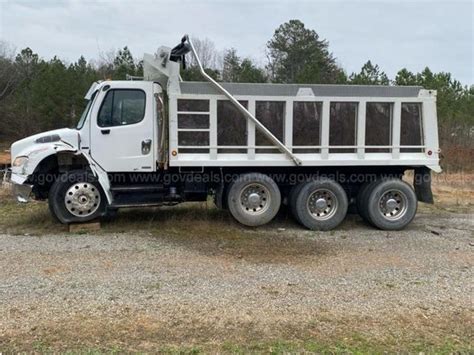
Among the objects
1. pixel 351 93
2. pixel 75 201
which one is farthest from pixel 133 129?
pixel 351 93

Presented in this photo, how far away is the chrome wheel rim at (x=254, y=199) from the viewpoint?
863 centimetres

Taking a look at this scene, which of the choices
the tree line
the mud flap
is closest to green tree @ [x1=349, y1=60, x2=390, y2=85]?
the tree line

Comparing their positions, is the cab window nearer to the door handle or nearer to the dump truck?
the dump truck

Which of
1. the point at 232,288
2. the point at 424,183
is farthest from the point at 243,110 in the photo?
the point at 424,183

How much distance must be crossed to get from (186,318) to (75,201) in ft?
14.7

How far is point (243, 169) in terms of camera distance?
871 centimetres

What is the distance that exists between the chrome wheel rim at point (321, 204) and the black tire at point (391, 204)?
2.22 ft

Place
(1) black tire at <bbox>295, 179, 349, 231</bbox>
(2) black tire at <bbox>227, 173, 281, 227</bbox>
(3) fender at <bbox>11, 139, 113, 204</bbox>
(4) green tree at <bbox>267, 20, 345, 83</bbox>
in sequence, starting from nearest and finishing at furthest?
(3) fender at <bbox>11, 139, 113, 204</bbox> → (2) black tire at <bbox>227, 173, 281, 227</bbox> → (1) black tire at <bbox>295, 179, 349, 231</bbox> → (4) green tree at <bbox>267, 20, 345, 83</bbox>

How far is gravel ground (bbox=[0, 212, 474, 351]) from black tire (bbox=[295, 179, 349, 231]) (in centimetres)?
41

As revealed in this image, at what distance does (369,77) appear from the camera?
1275 inches

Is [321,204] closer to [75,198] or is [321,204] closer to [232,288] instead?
[232,288]

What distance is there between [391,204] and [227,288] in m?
4.76

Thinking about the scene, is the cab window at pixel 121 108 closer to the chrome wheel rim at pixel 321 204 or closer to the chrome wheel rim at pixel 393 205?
the chrome wheel rim at pixel 321 204

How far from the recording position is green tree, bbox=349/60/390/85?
100ft
